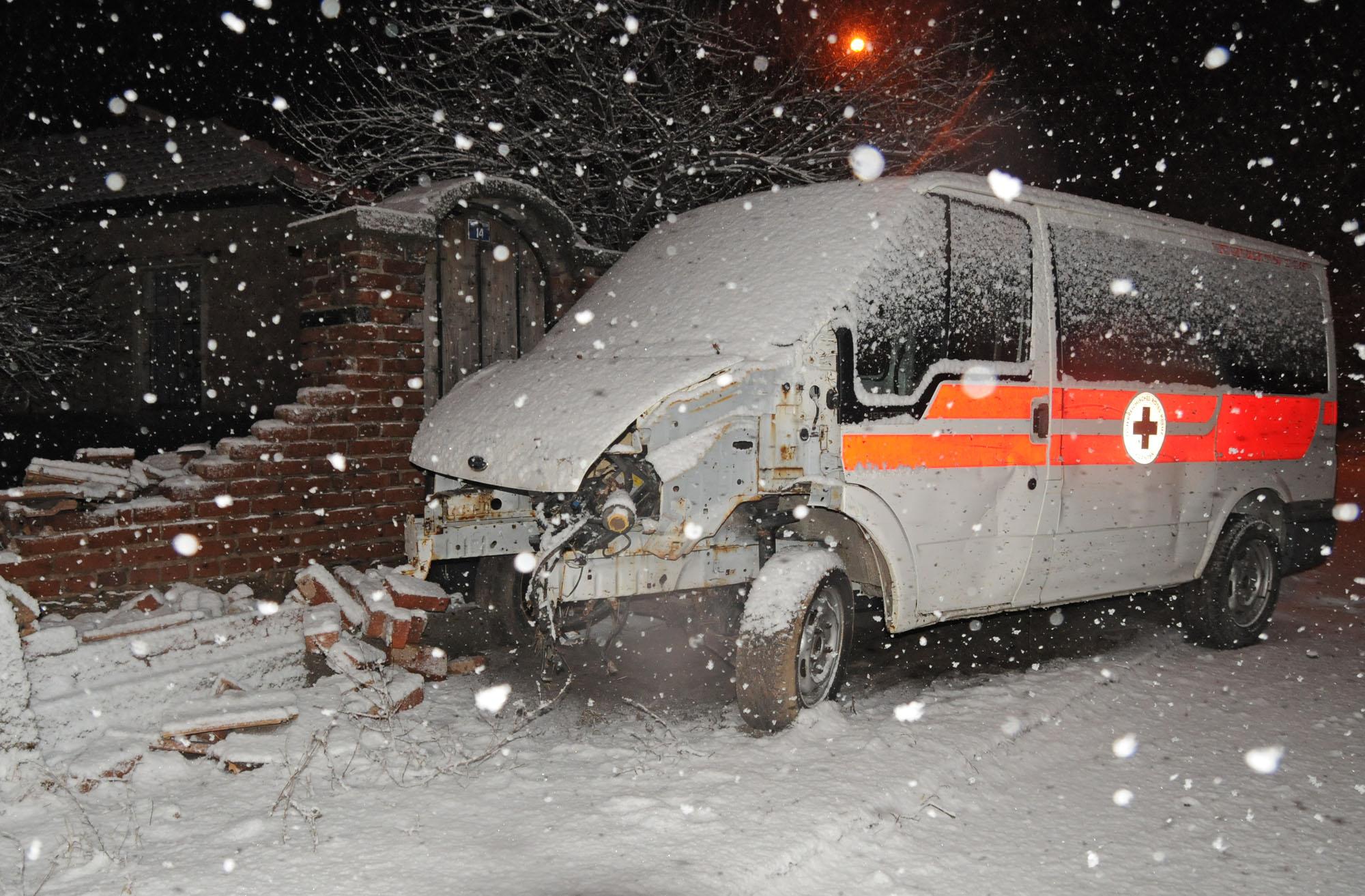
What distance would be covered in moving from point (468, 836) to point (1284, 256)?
6.29 metres

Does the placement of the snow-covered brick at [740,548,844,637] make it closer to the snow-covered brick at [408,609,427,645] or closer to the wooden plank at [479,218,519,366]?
the snow-covered brick at [408,609,427,645]

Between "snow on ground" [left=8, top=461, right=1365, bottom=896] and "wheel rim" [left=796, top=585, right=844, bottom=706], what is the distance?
0.39ft

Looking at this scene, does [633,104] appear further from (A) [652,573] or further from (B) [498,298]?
(A) [652,573]

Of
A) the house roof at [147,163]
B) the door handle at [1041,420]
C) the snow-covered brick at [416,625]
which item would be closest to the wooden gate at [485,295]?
the snow-covered brick at [416,625]

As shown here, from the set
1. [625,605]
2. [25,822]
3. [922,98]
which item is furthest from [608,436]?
[922,98]

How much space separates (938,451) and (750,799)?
1.86 m

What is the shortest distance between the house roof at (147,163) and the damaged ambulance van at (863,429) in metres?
9.71

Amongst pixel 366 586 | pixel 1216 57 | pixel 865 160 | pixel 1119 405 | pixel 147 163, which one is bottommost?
pixel 366 586

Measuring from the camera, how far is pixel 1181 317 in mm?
5668

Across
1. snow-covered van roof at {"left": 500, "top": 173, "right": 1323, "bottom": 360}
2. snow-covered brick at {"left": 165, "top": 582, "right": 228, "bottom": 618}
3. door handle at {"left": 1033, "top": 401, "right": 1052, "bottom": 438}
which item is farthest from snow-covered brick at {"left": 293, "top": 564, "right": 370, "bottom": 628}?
door handle at {"left": 1033, "top": 401, "right": 1052, "bottom": 438}

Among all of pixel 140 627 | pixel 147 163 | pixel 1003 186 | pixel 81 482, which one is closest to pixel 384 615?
pixel 140 627

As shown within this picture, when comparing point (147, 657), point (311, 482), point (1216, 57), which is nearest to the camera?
point (147, 657)

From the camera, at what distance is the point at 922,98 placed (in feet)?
34.8

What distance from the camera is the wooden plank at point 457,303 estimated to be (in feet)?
23.0
